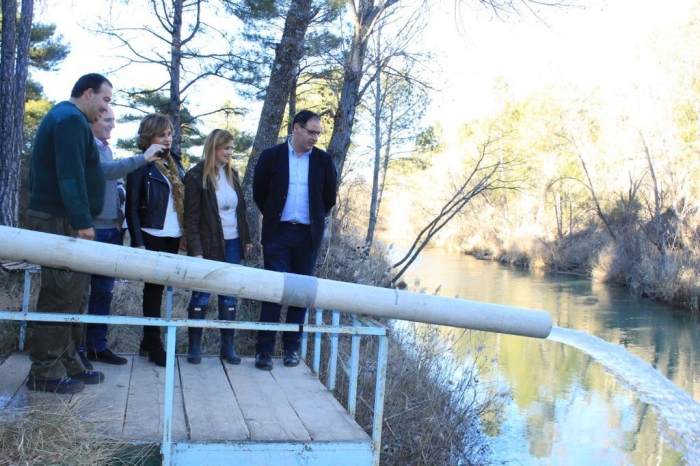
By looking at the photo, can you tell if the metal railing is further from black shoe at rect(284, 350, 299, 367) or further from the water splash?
the water splash

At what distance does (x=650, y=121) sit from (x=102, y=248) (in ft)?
63.9

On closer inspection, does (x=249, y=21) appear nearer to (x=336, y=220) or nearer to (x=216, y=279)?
(x=336, y=220)

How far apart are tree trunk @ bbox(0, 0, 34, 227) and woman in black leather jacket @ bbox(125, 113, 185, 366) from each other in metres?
5.65

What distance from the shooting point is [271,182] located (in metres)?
4.39

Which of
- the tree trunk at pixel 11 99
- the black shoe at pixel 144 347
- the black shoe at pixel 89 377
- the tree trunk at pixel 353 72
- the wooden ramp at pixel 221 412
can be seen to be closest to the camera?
the wooden ramp at pixel 221 412

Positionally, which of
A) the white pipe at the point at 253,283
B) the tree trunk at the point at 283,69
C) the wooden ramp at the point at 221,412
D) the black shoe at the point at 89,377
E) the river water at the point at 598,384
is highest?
the tree trunk at the point at 283,69

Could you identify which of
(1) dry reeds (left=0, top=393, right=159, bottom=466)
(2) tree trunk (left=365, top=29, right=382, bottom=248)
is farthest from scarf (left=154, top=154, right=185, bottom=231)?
(2) tree trunk (left=365, top=29, right=382, bottom=248)

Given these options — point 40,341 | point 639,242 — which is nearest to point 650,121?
point 639,242

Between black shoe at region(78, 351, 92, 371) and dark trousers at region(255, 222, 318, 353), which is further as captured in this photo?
dark trousers at region(255, 222, 318, 353)

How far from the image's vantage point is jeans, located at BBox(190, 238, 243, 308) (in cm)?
416

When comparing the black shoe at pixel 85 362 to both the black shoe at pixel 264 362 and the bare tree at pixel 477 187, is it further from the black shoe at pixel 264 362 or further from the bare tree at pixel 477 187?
the bare tree at pixel 477 187

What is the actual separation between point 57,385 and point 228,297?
1.26 meters

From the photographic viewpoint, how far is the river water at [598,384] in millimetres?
6668

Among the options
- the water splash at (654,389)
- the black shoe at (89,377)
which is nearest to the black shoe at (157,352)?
the black shoe at (89,377)
